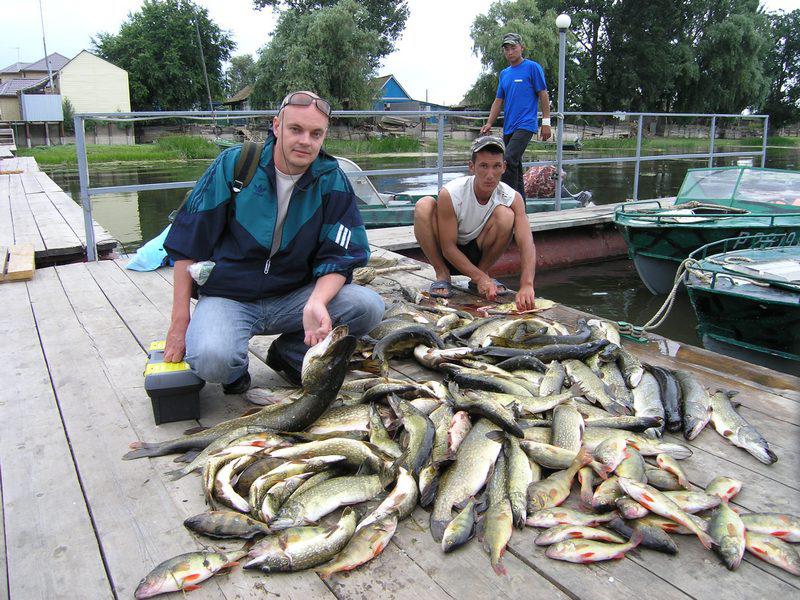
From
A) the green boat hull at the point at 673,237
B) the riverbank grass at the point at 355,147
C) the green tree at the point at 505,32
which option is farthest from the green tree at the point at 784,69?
the green boat hull at the point at 673,237

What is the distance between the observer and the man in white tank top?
4766 millimetres

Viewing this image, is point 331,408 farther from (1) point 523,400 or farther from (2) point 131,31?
(2) point 131,31

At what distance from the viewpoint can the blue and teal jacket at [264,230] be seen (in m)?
2.96

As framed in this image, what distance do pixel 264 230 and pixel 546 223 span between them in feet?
21.8

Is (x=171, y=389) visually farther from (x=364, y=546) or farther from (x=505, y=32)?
(x=505, y=32)

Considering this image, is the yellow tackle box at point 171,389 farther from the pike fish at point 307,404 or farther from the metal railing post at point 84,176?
the metal railing post at point 84,176

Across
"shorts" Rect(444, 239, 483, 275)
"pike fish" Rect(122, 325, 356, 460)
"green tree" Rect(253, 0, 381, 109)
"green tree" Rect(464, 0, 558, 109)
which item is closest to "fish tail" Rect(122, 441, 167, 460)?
"pike fish" Rect(122, 325, 356, 460)

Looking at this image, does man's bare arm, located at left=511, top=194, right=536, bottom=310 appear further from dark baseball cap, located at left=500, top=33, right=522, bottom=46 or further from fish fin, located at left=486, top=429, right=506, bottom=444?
dark baseball cap, located at left=500, top=33, right=522, bottom=46

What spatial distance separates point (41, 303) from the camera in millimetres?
4742

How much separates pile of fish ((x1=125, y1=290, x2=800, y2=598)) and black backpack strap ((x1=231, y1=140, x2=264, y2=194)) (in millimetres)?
891

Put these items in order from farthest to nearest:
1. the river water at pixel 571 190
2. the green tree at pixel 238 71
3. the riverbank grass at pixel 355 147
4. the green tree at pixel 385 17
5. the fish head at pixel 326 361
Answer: the green tree at pixel 238 71 < the green tree at pixel 385 17 < the riverbank grass at pixel 355 147 < the river water at pixel 571 190 < the fish head at pixel 326 361

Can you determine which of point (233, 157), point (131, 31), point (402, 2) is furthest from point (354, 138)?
point (131, 31)

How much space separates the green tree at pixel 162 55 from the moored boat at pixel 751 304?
185 ft

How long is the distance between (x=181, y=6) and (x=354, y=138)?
55367mm
